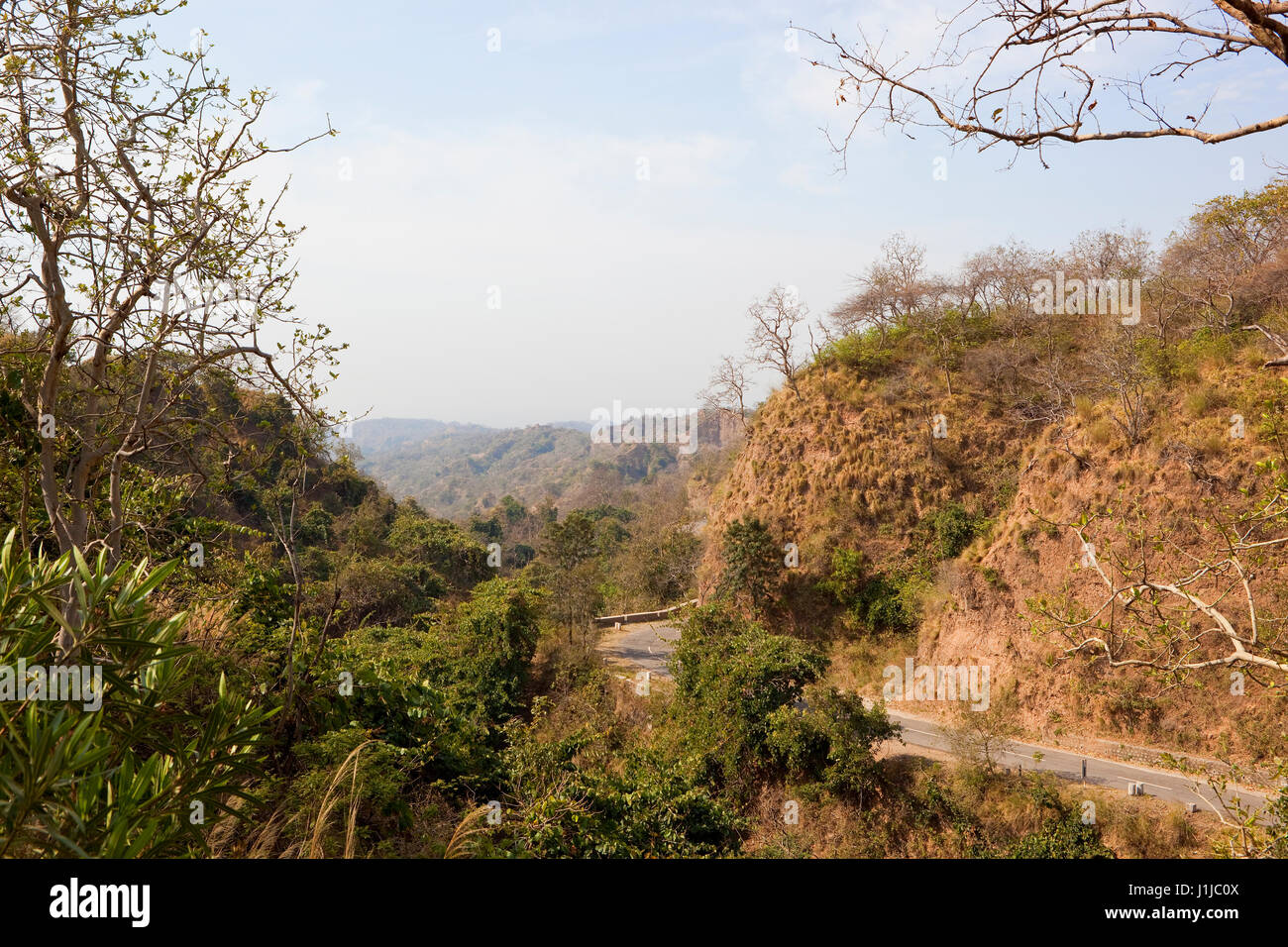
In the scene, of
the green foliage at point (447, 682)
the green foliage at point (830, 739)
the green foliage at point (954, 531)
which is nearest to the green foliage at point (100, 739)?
the green foliage at point (447, 682)

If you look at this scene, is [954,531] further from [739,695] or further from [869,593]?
[739,695]

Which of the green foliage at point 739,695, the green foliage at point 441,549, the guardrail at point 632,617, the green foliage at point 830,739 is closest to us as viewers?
the green foliage at point 830,739

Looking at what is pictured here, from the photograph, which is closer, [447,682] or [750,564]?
[447,682]

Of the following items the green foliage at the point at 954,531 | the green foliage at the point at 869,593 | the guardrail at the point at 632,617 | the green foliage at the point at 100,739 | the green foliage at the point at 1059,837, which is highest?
the green foliage at the point at 100,739

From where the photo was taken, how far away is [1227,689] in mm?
11836

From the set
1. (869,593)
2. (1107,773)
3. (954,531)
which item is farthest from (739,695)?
(954,531)

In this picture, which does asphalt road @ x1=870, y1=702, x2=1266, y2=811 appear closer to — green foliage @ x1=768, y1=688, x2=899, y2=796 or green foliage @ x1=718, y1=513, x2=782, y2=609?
green foliage @ x1=768, y1=688, x2=899, y2=796

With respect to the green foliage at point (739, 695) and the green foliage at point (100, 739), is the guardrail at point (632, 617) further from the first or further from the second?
the green foliage at point (100, 739)

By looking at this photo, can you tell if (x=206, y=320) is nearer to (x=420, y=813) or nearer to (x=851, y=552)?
(x=420, y=813)

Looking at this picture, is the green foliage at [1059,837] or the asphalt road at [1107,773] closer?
the green foliage at [1059,837]

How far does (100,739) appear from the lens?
238cm

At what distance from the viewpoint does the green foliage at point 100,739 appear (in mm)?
1905

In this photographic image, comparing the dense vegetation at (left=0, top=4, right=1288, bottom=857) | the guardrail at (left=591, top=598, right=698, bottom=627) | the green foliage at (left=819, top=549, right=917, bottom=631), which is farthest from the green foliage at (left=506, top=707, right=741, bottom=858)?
the guardrail at (left=591, top=598, right=698, bottom=627)
